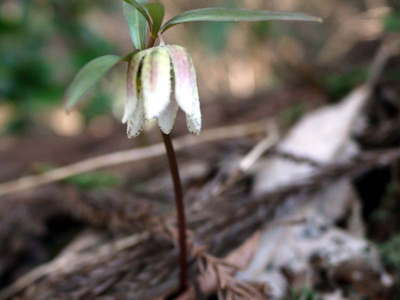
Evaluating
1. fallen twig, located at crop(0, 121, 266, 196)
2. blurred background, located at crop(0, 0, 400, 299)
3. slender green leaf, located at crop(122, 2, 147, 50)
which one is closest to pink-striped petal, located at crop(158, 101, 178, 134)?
slender green leaf, located at crop(122, 2, 147, 50)

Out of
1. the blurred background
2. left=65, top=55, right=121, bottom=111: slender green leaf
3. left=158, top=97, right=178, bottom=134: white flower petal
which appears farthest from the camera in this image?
the blurred background

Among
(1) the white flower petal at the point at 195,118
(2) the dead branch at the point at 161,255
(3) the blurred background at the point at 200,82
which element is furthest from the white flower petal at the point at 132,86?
(3) the blurred background at the point at 200,82

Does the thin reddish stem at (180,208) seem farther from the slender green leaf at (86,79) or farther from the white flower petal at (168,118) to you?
the slender green leaf at (86,79)

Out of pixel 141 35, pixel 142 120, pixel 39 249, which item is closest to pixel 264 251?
pixel 142 120

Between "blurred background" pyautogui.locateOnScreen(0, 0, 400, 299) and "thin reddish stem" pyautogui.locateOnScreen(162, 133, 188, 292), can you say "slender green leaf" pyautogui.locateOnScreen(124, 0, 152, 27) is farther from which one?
"blurred background" pyautogui.locateOnScreen(0, 0, 400, 299)

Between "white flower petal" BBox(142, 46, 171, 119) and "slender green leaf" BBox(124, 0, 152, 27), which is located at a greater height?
"slender green leaf" BBox(124, 0, 152, 27)

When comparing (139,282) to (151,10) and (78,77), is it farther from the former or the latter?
(151,10)
